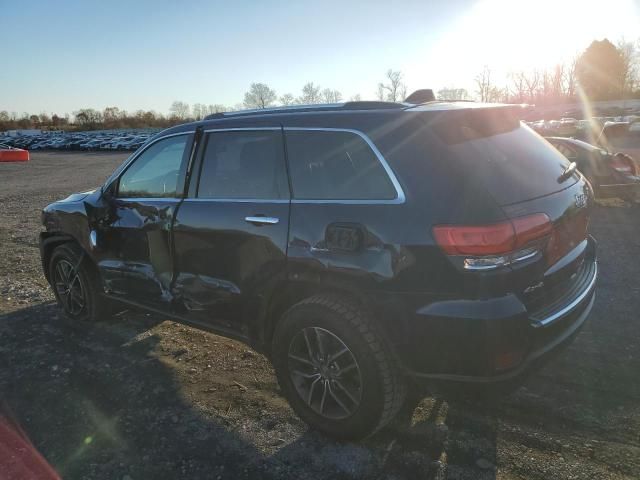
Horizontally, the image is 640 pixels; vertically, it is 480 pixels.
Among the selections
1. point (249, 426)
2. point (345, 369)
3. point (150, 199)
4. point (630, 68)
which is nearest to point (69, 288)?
point (150, 199)

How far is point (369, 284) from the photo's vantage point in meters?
2.52

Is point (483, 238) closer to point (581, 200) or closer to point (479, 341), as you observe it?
point (479, 341)

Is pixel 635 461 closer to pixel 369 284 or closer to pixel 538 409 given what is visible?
pixel 538 409

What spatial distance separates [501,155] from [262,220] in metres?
1.40

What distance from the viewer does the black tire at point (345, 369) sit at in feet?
8.36

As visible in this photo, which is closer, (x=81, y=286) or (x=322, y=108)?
(x=322, y=108)

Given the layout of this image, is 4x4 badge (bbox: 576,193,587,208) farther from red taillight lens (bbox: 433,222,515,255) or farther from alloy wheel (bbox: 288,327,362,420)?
alloy wheel (bbox: 288,327,362,420)

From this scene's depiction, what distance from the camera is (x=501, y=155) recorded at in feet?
8.64

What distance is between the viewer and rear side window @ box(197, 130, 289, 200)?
304 cm

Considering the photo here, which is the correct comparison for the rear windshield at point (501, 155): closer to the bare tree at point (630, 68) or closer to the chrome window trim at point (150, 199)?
the chrome window trim at point (150, 199)

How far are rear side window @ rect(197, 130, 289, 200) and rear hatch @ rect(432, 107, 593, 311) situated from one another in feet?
3.30

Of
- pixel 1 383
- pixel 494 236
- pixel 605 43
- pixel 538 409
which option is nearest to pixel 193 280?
pixel 1 383

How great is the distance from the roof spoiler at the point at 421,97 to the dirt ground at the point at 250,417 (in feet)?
6.04

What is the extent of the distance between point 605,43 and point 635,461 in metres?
92.2
